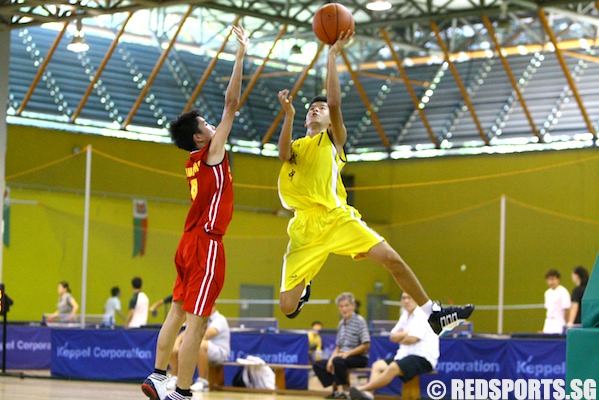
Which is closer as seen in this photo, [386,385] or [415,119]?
[386,385]

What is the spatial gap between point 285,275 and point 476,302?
19.3 meters

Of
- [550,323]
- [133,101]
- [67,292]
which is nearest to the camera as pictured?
[550,323]

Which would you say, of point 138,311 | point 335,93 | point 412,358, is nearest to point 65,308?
point 138,311

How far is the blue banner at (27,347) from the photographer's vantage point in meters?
18.1

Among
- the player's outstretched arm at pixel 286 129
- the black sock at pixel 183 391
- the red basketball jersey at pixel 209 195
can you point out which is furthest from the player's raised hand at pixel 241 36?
the black sock at pixel 183 391

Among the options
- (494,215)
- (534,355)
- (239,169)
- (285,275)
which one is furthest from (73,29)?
(285,275)

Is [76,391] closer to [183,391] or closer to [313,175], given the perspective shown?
[183,391]

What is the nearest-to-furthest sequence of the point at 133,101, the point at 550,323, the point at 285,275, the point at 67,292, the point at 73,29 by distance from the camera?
the point at 285,275
the point at 550,323
the point at 67,292
the point at 73,29
the point at 133,101

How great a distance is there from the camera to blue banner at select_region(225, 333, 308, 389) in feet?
47.1

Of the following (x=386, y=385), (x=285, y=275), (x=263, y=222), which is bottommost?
(x=386, y=385)

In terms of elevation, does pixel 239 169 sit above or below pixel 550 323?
above

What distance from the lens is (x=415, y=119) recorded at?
28.5m

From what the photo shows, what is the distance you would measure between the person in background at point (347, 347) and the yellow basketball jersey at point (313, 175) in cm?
504

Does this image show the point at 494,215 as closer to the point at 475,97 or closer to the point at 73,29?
the point at 475,97
